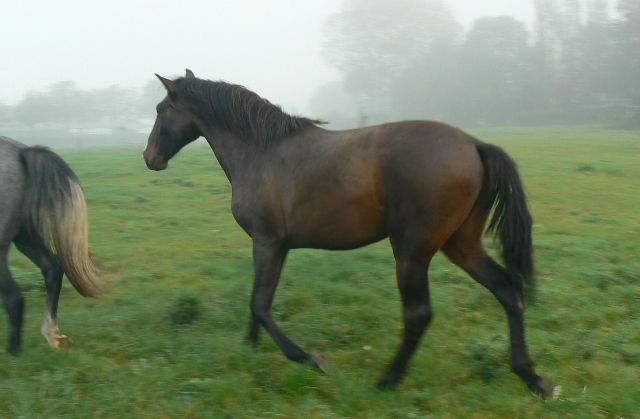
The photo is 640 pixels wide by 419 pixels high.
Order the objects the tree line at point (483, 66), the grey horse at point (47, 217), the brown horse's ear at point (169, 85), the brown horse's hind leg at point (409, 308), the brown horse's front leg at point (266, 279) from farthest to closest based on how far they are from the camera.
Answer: the tree line at point (483, 66) < the brown horse's ear at point (169, 85) < the grey horse at point (47, 217) < the brown horse's front leg at point (266, 279) < the brown horse's hind leg at point (409, 308)

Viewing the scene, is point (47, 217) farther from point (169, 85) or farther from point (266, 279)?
point (266, 279)

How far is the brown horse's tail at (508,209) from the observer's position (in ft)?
14.6

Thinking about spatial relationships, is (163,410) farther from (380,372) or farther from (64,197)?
(64,197)

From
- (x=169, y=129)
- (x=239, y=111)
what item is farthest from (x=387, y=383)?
(x=169, y=129)

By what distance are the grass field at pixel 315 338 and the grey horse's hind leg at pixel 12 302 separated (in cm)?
13

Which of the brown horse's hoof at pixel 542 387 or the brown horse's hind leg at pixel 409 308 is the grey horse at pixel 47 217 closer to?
the brown horse's hind leg at pixel 409 308

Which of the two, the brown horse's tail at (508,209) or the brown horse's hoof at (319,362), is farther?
the brown horse's hoof at (319,362)

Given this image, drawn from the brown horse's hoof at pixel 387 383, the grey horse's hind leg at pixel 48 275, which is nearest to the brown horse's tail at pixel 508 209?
the brown horse's hoof at pixel 387 383

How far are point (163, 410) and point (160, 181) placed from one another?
39.2 feet

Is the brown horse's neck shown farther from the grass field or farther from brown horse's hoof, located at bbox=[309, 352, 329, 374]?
brown horse's hoof, located at bbox=[309, 352, 329, 374]

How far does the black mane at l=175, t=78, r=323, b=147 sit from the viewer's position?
534 cm

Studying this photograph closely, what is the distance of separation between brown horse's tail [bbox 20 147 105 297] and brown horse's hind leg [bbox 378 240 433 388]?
2534mm

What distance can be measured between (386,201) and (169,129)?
2.19 m

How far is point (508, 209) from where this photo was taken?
4.52 meters
